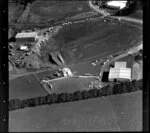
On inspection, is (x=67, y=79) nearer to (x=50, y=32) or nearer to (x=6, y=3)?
(x=50, y=32)

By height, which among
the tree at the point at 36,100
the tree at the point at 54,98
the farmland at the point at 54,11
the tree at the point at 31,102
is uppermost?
the farmland at the point at 54,11

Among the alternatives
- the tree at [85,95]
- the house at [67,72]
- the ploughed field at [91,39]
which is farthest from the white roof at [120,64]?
the tree at [85,95]

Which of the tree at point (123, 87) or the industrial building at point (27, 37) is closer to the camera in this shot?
the tree at point (123, 87)

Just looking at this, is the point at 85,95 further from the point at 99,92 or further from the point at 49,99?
the point at 49,99

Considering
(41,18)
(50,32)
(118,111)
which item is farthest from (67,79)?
(41,18)

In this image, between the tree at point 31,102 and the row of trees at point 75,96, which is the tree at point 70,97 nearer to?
the row of trees at point 75,96

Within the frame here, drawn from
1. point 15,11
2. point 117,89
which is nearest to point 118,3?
point 15,11

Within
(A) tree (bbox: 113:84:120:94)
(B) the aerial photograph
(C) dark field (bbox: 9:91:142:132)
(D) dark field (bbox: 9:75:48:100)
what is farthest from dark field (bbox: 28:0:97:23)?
(C) dark field (bbox: 9:91:142:132)

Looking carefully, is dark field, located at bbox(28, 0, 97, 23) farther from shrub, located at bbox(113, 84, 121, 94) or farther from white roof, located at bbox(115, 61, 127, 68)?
shrub, located at bbox(113, 84, 121, 94)
